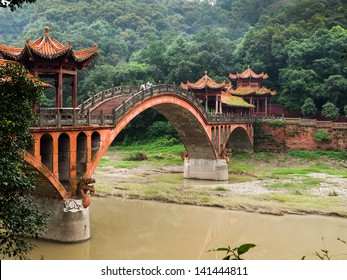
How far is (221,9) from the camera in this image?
125 metres

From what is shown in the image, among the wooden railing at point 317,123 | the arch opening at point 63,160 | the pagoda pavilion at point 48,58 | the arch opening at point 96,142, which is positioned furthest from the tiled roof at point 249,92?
the arch opening at point 63,160

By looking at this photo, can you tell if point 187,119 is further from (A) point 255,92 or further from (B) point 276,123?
(A) point 255,92

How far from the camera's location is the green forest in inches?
2260

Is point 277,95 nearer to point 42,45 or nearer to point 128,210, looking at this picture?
point 128,210

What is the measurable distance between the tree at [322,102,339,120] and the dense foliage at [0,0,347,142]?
2117 mm

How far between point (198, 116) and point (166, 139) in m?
22.4

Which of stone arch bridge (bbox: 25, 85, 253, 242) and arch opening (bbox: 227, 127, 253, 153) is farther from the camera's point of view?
arch opening (bbox: 227, 127, 253, 153)

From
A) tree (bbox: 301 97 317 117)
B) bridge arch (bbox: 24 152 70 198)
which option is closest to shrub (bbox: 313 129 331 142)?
tree (bbox: 301 97 317 117)

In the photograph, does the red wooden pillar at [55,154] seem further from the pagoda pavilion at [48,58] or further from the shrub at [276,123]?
the shrub at [276,123]

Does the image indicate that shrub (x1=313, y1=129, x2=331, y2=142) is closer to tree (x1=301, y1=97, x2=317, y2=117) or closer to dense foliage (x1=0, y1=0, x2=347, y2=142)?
tree (x1=301, y1=97, x2=317, y2=117)

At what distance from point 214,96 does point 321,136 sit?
1346cm

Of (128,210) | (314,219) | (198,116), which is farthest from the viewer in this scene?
(198,116)

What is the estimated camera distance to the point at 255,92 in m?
57.2

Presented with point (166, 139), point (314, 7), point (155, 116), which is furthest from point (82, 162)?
point (314, 7)
